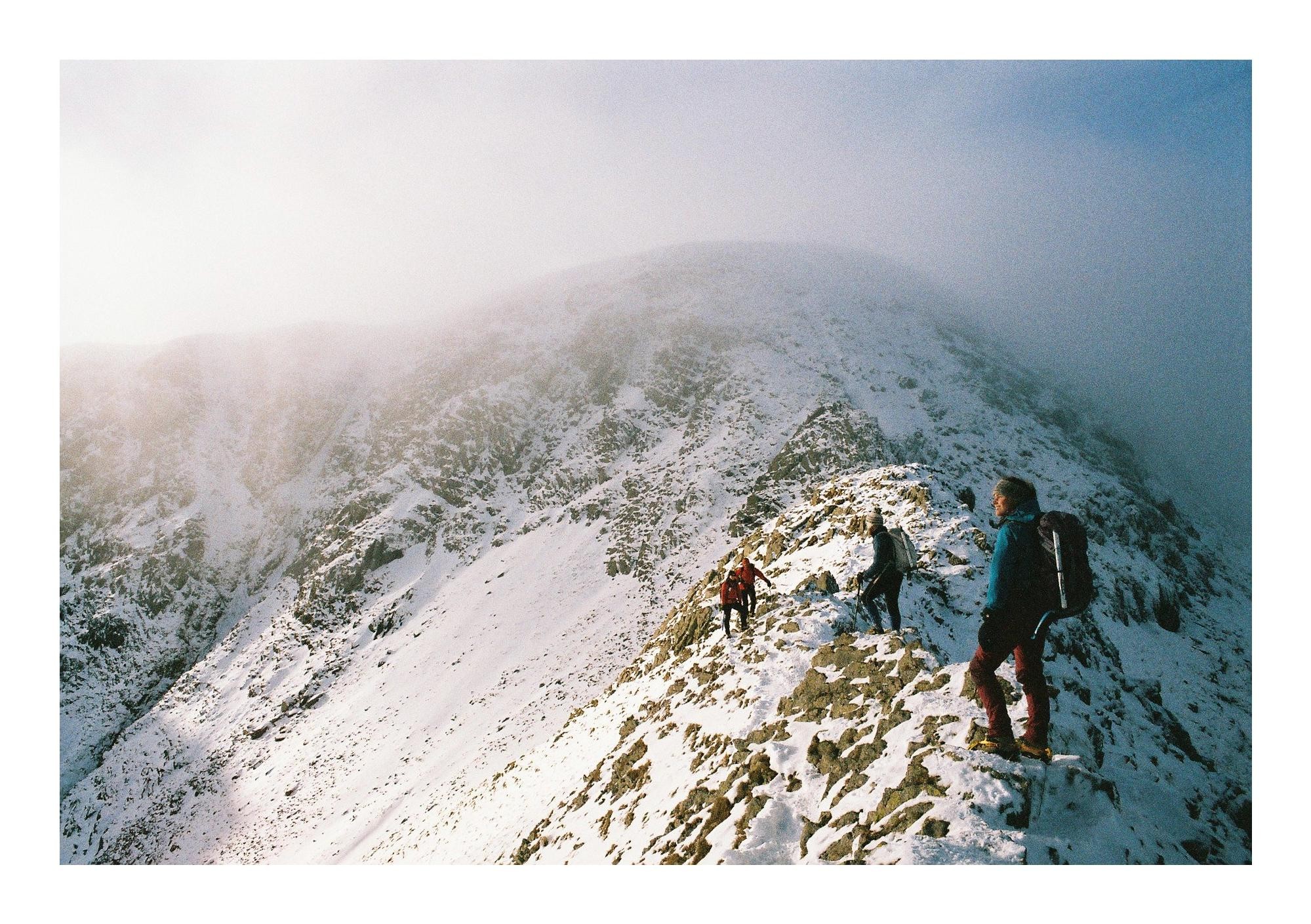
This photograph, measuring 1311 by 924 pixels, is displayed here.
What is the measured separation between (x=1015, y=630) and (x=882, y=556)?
3.75 meters

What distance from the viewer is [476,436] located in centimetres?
4688

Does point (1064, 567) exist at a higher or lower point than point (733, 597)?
higher

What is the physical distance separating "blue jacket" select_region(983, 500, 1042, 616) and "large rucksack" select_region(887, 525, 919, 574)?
3.75 meters

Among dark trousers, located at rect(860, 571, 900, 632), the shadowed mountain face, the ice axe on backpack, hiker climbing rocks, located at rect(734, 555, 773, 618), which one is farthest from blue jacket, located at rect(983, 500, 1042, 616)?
hiker climbing rocks, located at rect(734, 555, 773, 618)

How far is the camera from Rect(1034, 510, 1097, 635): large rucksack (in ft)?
18.3

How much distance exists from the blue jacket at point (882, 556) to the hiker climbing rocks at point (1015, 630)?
363cm

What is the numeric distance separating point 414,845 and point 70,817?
1001 inches

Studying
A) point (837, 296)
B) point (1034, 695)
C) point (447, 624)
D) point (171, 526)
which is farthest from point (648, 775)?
point (837, 296)

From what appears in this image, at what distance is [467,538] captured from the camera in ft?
128

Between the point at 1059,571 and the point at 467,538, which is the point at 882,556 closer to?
the point at 1059,571

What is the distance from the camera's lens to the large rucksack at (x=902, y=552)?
385 inches

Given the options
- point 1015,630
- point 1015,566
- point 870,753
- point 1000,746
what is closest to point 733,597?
point 870,753

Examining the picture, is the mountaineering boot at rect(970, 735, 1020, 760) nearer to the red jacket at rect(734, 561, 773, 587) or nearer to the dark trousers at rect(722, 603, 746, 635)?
the red jacket at rect(734, 561, 773, 587)

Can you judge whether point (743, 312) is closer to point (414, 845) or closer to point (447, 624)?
point (447, 624)
